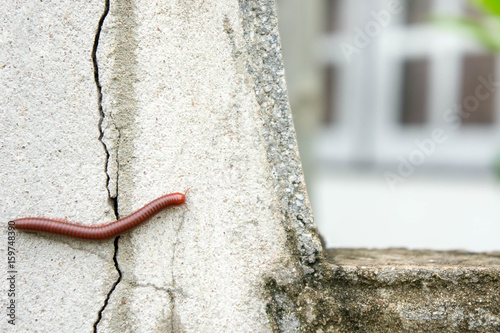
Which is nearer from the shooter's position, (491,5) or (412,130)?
(491,5)

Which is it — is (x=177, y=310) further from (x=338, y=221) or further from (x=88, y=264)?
(x=338, y=221)

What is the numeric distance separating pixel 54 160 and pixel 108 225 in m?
0.26

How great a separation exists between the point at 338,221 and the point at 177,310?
18.2 ft

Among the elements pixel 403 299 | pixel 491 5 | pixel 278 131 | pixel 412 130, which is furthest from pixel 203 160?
pixel 412 130

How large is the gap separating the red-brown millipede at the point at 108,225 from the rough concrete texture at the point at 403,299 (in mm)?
475

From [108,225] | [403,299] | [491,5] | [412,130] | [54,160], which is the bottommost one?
[403,299]

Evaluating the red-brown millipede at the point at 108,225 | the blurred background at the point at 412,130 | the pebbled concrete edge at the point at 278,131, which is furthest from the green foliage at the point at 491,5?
the blurred background at the point at 412,130

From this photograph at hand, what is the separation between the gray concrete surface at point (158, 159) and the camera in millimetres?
1411

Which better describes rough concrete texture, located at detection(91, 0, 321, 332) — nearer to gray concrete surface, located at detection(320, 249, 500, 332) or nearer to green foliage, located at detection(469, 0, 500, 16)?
gray concrete surface, located at detection(320, 249, 500, 332)

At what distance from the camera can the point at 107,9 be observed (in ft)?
4.63

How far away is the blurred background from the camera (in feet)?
19.5

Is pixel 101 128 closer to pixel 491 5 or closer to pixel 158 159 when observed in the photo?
pixel 158 159

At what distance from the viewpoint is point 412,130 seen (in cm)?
646

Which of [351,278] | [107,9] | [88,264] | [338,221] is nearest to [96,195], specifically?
[88,264]
